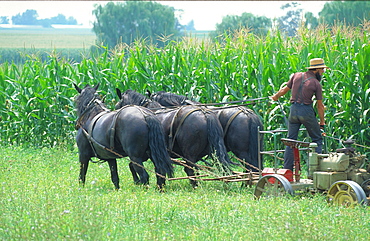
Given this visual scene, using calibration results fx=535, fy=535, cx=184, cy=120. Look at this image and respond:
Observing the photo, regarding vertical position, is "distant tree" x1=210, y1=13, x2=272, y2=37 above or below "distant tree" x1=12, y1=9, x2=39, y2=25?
below

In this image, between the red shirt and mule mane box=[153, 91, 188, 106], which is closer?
the red shirt

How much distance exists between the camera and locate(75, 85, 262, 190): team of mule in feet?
29.8

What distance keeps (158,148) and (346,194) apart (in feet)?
11.2

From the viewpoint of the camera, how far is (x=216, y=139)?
921 cm

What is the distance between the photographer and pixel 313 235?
5277mm

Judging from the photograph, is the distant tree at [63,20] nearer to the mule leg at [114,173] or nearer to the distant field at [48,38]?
the distant field at [48,38]

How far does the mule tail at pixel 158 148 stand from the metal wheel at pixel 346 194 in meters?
3.03

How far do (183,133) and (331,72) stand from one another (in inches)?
141

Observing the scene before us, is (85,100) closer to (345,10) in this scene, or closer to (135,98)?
(135,98)

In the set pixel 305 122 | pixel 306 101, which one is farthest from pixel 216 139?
pixel 306 101

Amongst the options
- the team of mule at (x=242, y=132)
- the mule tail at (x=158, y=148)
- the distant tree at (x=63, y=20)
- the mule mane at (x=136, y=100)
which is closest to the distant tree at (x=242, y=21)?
the mule mane at (x=136, y=100)

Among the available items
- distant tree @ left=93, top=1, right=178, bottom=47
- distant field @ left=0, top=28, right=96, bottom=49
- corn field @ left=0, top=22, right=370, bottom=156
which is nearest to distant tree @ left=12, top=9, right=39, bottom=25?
distant field @ left=0, top=28, right=96, bottom=49

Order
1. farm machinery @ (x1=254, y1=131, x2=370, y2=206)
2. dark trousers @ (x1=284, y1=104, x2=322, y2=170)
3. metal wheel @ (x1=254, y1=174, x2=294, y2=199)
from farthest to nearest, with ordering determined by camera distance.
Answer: dark trousers @ (x1=284, y1=104, x2=322, y2=170) → metal wheel @ (x1=254, y1=174, x2=294, y2=199) → farm machinery @ (x1=254, y1=131, x2=370, y2=206)

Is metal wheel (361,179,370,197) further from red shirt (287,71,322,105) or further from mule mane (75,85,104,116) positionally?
mule mane (75,85,104,116)
